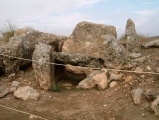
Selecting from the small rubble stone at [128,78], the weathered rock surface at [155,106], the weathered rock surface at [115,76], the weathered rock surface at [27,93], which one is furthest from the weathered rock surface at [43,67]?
the weathered rock surface at [155,106]

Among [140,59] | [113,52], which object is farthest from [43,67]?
[140,59]

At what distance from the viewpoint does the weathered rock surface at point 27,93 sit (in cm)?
723

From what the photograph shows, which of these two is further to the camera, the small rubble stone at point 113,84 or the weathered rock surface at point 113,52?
the weathered rock surface at point 113,52

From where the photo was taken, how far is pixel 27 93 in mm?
7336

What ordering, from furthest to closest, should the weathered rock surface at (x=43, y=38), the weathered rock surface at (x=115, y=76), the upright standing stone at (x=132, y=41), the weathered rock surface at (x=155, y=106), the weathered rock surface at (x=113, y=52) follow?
the upright standing stone at (x=132, y=41)
the weathered rock surface at (x=43, y=38)
the weathered rock surface at (x=113, y=52)
the weathered rock surface at (x=115, y=76)
the weathered rock surface at (x=155, y=106)

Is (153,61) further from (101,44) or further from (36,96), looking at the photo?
(36,96)

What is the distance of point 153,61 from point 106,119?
2.78 meters

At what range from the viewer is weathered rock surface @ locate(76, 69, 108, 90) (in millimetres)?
7523

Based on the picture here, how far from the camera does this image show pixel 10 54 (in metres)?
8.45

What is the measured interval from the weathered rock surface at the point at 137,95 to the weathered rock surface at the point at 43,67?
7.13ft

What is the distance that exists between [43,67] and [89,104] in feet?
5.32

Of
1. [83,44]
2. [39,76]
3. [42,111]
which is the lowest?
[42,111]

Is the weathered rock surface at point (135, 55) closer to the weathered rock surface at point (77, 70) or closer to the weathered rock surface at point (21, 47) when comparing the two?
the weathered rock surface at point (77, 70)

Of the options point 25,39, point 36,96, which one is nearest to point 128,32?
point 25,39
